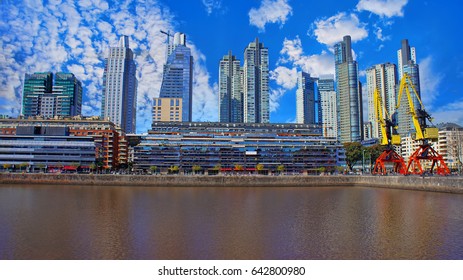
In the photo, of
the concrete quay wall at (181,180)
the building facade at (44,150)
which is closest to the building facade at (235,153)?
the building facade at (44,150)

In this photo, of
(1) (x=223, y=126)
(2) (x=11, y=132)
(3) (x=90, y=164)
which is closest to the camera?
(3) (x=90, y=164)

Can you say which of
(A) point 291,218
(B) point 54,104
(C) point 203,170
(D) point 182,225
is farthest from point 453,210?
(B) point 54,104

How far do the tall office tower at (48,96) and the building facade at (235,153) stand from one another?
88.5m

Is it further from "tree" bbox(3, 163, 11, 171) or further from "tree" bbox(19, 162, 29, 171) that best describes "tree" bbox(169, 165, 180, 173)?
"tree" bbox(3, 163, 11, 171)

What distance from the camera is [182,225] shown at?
25.8 m

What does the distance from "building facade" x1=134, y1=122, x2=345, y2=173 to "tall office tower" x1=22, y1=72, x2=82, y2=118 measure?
88.5 m

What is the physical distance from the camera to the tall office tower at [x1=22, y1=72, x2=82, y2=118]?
179450 millimetres

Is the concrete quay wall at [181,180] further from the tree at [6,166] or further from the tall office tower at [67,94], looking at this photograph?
the tall office tower at [67,94]

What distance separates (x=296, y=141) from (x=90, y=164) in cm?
6680

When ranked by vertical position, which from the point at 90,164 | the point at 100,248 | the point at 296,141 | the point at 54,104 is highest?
the point at 54,104

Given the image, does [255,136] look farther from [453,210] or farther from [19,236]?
[19,236]

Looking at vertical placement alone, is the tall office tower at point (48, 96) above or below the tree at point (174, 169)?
above

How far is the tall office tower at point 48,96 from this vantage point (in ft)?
589

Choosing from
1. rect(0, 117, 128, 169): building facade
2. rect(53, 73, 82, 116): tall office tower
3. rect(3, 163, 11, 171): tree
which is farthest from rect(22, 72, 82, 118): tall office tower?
rect(3, 163, 11, 171): tree
